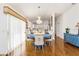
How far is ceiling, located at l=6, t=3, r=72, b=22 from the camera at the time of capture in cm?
336

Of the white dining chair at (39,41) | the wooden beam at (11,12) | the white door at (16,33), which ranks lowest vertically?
the white dining chair at (39,41)

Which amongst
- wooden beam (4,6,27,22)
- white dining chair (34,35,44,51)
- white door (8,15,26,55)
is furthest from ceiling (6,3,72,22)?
white dining chair (34,35,44,51)

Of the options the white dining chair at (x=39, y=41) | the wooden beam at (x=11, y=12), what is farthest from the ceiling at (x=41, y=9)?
the white dining chair at (x=39, y=41)

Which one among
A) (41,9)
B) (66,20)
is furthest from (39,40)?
(41,9)

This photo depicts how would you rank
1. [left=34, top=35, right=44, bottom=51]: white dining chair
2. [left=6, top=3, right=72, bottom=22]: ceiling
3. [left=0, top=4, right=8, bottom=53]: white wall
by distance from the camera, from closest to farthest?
1. [left=0, top=4, right=8, bottom=53]: white wall
2. [left=6, top=3, right=72, bottom=22]: ceiling
3. [left=34, top=35, right=44, bottom=51]: white dining chair

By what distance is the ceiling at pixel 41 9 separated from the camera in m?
3.36

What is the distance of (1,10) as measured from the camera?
3227mm

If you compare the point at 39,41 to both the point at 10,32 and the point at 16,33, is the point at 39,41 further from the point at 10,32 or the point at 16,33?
the point at 10,32

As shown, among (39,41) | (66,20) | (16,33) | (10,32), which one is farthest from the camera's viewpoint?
(39,41)

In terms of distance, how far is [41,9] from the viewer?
368 cm

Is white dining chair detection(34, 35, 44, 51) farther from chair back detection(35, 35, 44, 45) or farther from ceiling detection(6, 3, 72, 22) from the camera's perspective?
ceiling detection(6, 3, 72, 22)

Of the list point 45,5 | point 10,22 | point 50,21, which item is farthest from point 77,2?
point 10,22

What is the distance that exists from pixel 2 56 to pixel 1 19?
823mm

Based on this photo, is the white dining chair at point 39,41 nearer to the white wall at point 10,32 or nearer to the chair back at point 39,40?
the chair back at point 39,40
